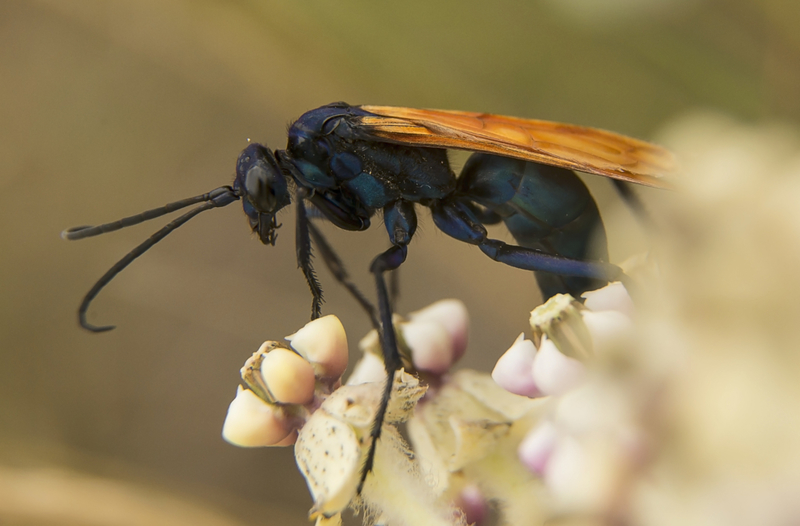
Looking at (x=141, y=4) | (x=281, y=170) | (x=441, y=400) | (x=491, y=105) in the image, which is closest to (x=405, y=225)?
(x=281, y=170)

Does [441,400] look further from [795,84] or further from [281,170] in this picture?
[795,84]

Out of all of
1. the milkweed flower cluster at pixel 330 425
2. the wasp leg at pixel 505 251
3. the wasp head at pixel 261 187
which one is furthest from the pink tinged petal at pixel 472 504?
the wasp head at pixel 261 187

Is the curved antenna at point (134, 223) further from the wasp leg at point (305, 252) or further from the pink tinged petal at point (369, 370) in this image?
the pink tinged petal at point (369, 370)

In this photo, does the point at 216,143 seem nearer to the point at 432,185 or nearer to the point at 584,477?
the point at 432,185

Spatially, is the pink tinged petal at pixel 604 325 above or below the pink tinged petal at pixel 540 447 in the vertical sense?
above

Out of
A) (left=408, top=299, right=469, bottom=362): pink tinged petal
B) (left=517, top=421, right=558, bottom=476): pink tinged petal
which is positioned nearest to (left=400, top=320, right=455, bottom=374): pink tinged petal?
(left=408, top=299, right=469, bottom=362): pink tinged petal

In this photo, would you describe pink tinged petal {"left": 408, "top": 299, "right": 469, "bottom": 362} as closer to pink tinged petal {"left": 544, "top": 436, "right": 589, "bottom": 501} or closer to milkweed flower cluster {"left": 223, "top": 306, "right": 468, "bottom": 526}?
milkweed flower cluster {"left": 223, "top": 306, "right": 468, "bottom": 526}
